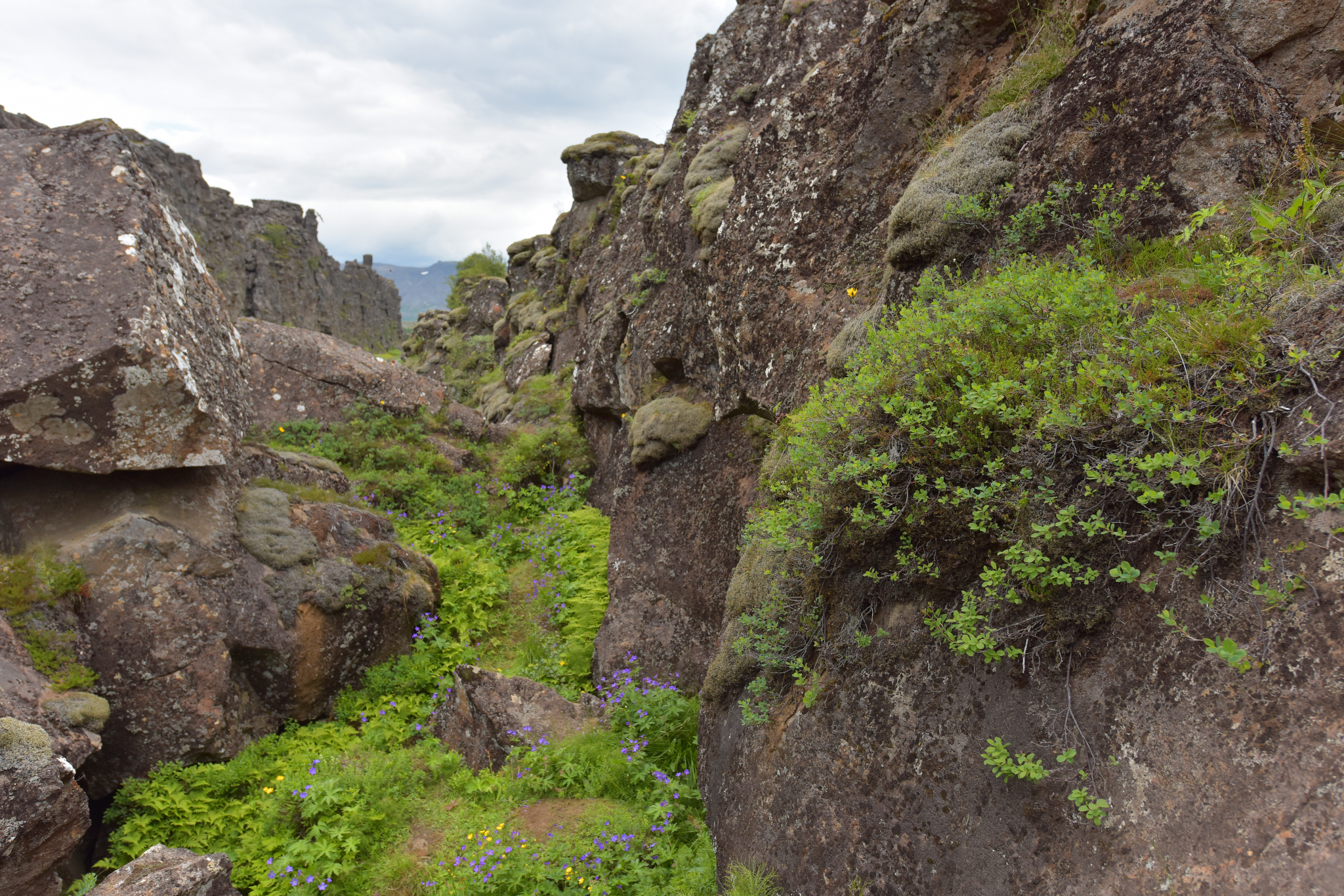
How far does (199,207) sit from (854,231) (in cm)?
5509

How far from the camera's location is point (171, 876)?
5016 mm

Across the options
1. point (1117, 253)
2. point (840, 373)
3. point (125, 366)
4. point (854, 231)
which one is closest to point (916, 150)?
point (854, 231)

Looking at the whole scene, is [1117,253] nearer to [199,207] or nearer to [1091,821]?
[1091,821]

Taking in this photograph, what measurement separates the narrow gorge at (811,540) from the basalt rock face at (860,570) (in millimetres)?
27

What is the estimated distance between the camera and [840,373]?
618 centimetres

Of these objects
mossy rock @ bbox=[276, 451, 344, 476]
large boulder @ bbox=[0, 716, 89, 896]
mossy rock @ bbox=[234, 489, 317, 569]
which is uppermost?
mossy rock @ bbox=[276, 451, 344, 476]

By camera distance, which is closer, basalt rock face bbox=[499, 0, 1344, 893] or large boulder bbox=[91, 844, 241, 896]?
basalt rock face bbox=[499, 0, 1344, 893]

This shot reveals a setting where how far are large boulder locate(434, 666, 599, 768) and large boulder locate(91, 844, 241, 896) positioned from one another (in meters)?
2.30

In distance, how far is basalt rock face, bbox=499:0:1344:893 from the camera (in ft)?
8.41

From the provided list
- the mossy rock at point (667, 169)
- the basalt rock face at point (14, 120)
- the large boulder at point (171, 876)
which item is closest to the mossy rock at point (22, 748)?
the large boulder at point (171, 876)

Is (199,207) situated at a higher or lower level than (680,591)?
higher

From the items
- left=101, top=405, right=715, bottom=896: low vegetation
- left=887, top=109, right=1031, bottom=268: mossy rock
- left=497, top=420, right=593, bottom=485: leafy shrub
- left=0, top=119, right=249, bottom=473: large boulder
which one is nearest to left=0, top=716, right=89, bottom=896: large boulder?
left=101, top=405, right=715, bottom=896: low vegetation

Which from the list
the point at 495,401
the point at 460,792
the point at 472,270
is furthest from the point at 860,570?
the point at 472,270

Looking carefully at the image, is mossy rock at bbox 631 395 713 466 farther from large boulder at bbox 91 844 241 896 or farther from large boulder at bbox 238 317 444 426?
large boulder at bbox 238 317 444 426
